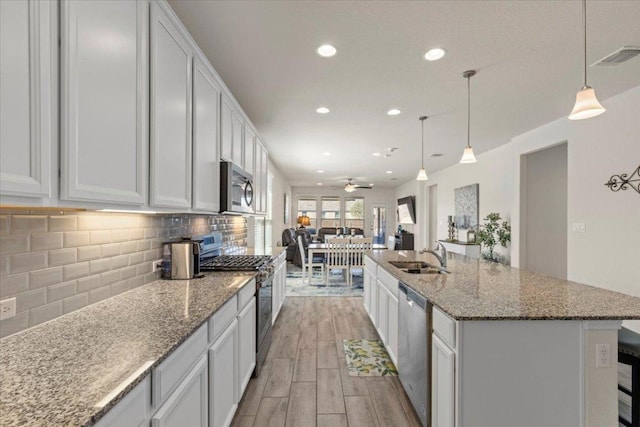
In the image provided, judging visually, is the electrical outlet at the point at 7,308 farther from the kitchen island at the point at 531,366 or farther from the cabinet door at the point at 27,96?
the kitchen island at the point at 531,366

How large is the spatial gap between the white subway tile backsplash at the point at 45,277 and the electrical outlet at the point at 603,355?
257 centimetres

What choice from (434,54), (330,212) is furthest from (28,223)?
(330,212)

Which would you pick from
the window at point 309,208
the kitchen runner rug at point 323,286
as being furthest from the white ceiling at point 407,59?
the window at point 309,208

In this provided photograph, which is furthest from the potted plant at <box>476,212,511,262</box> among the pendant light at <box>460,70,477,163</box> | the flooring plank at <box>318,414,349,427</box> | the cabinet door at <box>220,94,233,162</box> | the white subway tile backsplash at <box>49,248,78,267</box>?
the white subway tile backsplash at <box>49,248,78,267</box>

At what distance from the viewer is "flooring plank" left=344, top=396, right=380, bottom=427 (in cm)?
203

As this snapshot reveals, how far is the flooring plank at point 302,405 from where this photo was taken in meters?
2.05

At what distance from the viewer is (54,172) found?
0.95 meters

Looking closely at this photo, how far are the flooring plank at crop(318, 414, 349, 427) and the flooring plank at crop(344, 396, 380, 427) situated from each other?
41 mm

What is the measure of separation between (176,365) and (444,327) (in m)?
1.30

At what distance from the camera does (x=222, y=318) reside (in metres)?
1.69

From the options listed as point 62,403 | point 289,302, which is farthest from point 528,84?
point 289,302

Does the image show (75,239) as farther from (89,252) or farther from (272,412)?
(272,412)

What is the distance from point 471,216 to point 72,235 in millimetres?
6584

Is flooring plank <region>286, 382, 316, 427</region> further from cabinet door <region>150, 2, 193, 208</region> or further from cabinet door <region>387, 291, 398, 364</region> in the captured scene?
cabinet door <region>150, 2, 193, 208</region>
